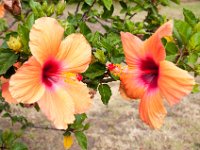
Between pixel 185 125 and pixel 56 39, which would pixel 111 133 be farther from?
pixel 56 39

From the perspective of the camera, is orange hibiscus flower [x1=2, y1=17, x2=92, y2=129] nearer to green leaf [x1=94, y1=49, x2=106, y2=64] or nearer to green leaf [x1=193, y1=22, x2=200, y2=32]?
green leaf [x1=94, y1=49, x2=106, y2=64]

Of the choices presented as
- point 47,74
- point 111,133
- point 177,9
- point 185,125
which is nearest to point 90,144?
point 111,133

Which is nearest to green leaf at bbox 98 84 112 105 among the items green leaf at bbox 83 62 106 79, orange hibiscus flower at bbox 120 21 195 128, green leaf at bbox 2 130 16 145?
green leaf at bbox 83 62 106 79

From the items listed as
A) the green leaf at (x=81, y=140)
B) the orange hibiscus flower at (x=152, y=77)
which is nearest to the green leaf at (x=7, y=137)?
the green leaf at (x=81, y=140)

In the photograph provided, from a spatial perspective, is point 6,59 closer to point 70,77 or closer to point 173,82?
point 70,77

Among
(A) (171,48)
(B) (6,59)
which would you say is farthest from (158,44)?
(B) (6,59)

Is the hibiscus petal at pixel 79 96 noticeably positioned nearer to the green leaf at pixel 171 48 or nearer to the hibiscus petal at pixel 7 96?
the hibiscus petal at pixel 7 96
